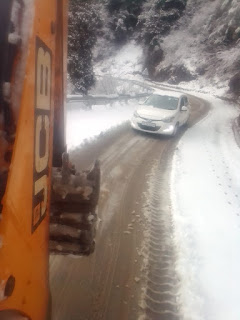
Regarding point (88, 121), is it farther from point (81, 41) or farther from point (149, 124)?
point (81, 41)

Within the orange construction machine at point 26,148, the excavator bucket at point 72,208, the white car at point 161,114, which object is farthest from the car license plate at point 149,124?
the orange construction machine at point 26,148

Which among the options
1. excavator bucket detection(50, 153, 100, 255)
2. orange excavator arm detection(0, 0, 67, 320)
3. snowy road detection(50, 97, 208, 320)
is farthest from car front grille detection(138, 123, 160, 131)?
orange excavator arm detection(0, 0, 67, 320)

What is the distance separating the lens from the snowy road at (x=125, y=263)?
12.1 ft

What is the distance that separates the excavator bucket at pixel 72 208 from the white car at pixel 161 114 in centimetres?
1052

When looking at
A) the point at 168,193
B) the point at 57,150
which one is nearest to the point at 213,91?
the point at 168,193

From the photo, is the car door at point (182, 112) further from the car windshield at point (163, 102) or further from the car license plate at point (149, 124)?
the car license plate at point (149, 124)

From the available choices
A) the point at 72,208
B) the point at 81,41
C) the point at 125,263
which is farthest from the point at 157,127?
the point at 72,208

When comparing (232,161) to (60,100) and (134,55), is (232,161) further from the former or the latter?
(134,55)

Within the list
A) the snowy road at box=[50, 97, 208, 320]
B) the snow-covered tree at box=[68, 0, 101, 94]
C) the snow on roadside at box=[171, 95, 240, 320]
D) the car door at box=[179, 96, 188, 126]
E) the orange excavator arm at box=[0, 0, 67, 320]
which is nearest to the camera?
the orange excavator arm at box=[0, 0, 67, 320]

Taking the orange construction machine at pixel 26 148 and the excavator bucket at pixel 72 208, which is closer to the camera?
the orange construction machine at pixel 26 148

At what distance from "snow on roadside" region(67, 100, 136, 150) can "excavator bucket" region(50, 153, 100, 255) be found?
767 centimetres

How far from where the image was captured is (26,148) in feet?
4.81

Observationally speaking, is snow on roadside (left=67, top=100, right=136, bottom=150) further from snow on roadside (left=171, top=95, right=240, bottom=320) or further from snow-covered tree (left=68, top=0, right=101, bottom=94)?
snow on roadside (left=171, top=95, right=240, bottom=320)

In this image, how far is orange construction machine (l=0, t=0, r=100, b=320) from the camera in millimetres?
1355
